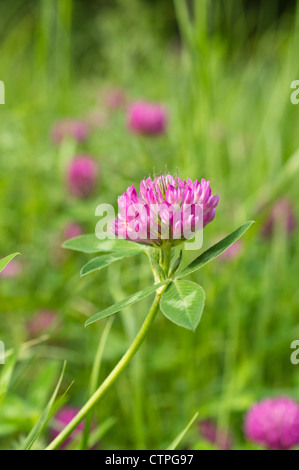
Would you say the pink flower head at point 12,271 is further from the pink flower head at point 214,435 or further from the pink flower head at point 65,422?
the pink flower head at point 214,435

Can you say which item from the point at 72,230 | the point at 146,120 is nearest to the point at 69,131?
the point at 146,120

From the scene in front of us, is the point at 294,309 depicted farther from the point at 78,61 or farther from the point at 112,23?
the point at 78,61

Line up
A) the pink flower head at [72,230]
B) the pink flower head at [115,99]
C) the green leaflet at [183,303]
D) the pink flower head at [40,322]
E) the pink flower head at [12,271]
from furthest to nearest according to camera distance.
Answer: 1. the pink flower head at [115,99]
2. the pink flower head at [72,230]
3. the pink flower head at [12,271]
4. the pink flower head at [40,322]
5. the green leaflet at [183,303]

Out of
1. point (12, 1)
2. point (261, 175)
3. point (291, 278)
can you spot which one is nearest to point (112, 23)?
point (261, 175)

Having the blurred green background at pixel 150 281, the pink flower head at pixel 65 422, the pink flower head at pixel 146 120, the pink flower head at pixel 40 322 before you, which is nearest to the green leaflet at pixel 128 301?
the blurred green background at pixel 150 281

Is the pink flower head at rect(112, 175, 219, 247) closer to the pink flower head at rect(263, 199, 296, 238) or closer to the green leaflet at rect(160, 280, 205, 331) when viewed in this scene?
the green leaflet at rect(160, 280, 205, 331)

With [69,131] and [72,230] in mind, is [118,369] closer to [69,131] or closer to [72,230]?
[72,230]
